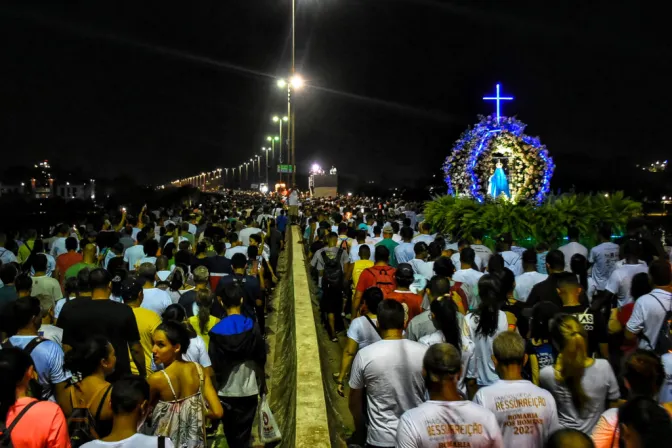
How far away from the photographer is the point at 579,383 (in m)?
4.11

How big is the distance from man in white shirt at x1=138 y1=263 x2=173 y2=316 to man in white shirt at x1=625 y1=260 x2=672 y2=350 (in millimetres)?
4741

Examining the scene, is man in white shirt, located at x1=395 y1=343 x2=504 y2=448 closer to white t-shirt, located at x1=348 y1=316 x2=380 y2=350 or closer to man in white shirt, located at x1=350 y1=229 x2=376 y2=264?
white t-shirt, located at x1=348 y1=316 x2=380 y2=350

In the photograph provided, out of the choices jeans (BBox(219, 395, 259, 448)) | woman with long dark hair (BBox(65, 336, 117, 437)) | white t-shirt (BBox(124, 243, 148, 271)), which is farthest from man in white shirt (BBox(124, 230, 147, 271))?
woman with long dark hair (BBox(65, 336, 117, 437))

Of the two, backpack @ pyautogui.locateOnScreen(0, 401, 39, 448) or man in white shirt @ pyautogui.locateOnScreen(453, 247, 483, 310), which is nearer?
backpack @ pyautogui.locateOnScreen(0, 401, 39, 448)

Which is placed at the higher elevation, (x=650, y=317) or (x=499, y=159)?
(x=499, y=159)

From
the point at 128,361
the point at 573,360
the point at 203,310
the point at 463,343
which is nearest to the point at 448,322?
the point at 463,343

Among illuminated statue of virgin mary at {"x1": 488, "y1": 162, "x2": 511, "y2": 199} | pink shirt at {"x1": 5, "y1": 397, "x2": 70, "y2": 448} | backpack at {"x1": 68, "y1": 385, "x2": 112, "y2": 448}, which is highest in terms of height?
illuminated statue of virgin mary at {"x1": 488, "y1": 162, "x2": 511, "y2": 199}

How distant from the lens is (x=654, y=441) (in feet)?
9.09

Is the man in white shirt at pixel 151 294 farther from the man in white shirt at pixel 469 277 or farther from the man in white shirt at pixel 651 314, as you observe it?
the man in white shirt at pixel 651 314

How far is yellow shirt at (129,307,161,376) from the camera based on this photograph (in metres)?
5.64

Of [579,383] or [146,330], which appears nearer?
[579,383]

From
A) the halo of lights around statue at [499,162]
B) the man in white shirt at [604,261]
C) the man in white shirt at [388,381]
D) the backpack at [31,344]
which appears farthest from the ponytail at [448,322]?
the halo of lights around statue at [499,162]

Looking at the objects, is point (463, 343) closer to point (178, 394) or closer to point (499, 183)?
point (178, 394)

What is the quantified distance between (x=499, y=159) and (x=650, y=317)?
554 inches
